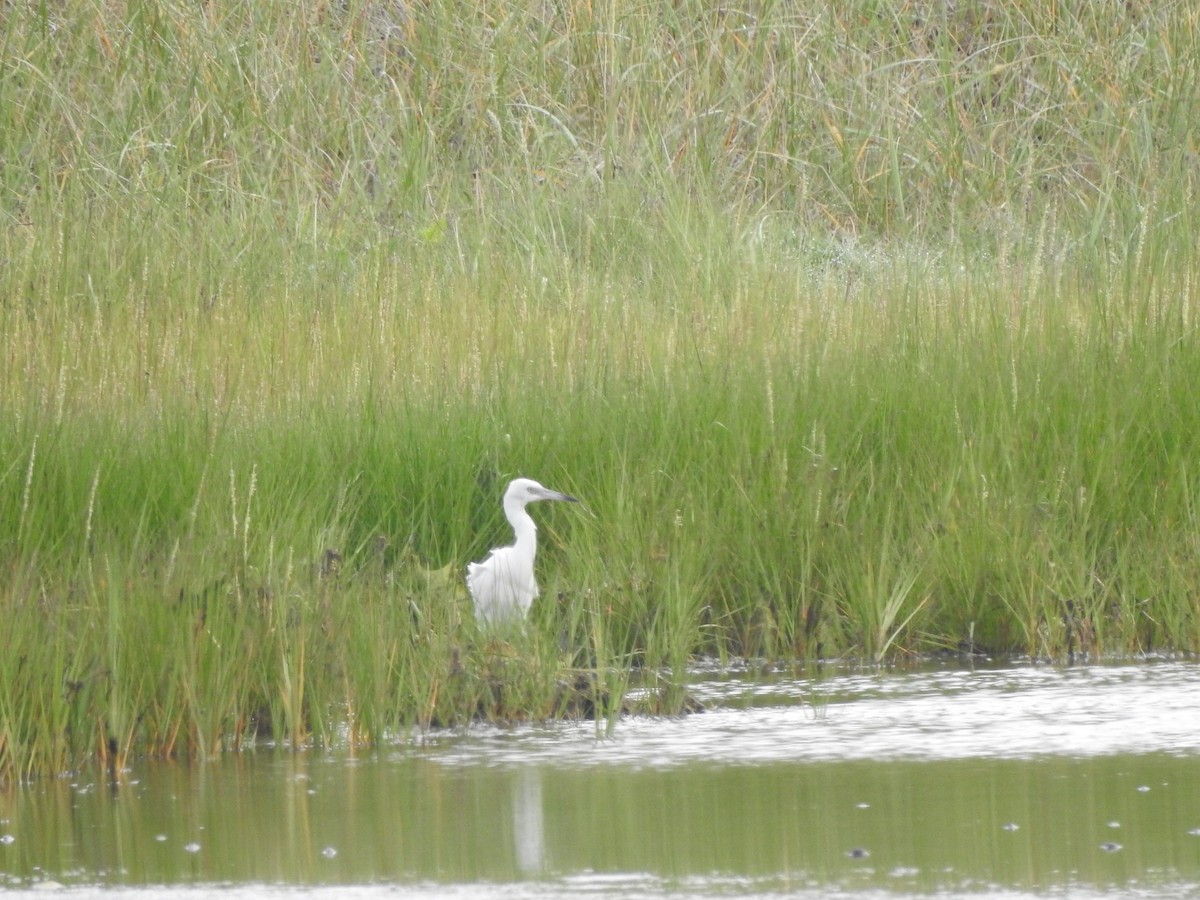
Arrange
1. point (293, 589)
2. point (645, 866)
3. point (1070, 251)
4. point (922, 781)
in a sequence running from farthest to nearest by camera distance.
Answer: point (1070, 251) < point (293, 589) < point (922, 781) < point (645, 866)

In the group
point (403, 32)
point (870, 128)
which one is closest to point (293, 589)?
point (870, 128)

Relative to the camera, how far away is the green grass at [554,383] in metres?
4.49

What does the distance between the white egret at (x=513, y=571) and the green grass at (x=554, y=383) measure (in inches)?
5.2

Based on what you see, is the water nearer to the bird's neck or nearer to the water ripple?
the water ripple

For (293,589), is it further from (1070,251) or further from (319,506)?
(1070,251)

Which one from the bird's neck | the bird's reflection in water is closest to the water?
the bird's reflection in water

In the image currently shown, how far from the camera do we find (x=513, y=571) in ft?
16.9

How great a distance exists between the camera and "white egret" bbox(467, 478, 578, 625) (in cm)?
505

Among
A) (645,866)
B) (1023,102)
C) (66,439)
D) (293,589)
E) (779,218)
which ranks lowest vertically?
(645,866)

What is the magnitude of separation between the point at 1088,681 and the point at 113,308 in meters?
4.30

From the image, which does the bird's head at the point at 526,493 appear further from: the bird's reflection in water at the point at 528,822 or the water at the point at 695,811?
the bird's reflection in water at the point at 528,822

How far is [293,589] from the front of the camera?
4551 mm

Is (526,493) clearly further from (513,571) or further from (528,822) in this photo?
(528,822)

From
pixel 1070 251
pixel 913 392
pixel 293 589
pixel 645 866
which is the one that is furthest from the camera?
pixel 1070 251
